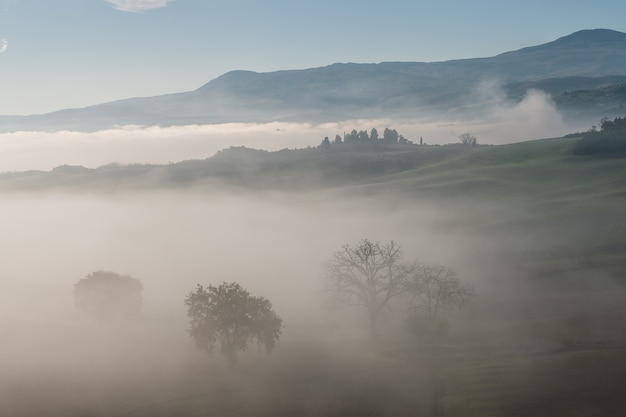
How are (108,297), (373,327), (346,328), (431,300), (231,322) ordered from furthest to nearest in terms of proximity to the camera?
(108,297)
(431,300)
(346,328)
(373,327)
(231,322)

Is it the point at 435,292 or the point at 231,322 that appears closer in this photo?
the point at 231,322

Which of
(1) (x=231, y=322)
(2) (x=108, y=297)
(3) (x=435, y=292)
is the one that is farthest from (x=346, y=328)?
(2) (x=108, y=297)

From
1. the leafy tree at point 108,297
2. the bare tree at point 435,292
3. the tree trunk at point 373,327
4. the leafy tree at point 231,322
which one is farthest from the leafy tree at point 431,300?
the leafy tree at point 108,297

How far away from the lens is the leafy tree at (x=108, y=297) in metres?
99.6

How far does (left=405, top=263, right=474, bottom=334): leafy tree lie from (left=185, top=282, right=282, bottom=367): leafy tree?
745 inches

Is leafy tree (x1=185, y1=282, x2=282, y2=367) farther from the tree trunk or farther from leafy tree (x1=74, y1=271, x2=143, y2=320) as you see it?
leafy tree (x1=74, y1=271, x2=143, y2=320)

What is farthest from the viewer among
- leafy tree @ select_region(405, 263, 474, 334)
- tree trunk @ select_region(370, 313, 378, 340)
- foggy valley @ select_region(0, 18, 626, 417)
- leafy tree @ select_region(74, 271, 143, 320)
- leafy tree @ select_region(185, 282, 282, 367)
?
leafy tree @ select_region(74, 271, 143, 320)

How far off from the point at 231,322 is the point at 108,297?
105 ft

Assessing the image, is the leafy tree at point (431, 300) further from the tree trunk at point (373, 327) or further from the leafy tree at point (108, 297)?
the leafy tree at point (108, 297)

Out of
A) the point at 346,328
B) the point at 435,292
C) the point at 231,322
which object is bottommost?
the point at 346,328

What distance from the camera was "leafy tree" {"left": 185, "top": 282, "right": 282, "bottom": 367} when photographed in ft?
242

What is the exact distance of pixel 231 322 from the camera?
7506 centimetres

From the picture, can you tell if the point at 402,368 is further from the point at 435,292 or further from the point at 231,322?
the point at 435,292

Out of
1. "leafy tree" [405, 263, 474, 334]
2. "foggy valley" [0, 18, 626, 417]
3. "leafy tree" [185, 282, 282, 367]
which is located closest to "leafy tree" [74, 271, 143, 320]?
"foggy valley" [0, 18, 626, 417]
